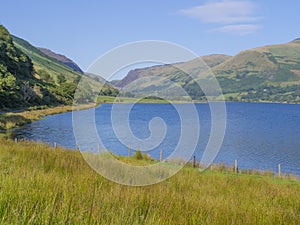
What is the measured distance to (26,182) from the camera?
4.41m

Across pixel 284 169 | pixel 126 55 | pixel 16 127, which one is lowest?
pixel 284 169

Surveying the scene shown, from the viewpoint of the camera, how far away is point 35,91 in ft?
261

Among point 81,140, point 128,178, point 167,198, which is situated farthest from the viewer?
point 81,140

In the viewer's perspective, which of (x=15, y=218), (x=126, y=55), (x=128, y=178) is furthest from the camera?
(x=126, y=55)

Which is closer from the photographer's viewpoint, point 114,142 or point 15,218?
point 15,218

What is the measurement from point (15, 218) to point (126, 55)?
5.72m

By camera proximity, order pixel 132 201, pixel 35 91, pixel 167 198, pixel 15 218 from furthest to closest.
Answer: pixel 35 91 < pixel 167 198 < pixel 132 201 < pixel 15 218

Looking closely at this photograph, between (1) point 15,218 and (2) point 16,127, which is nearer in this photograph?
(1) point 15,218

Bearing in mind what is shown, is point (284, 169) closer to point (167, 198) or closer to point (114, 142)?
point (114, 142)

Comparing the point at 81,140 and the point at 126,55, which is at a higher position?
the point at 126,55

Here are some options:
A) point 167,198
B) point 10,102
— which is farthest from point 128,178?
point 10,102

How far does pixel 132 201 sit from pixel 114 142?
36250mm

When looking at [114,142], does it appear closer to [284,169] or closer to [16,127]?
[16,127]

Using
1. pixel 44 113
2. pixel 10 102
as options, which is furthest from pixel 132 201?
pixel 44 113
